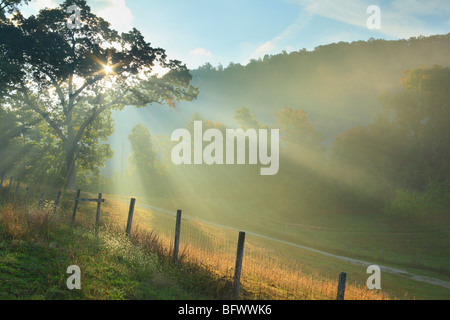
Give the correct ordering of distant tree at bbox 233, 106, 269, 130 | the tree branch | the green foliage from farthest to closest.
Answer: distant tree at bbox 233, 106, 269, 130 → the green foliage → the tree branch

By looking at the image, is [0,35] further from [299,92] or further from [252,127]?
[299,92]

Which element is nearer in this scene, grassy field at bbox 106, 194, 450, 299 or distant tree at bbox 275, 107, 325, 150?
grassy field at bbox 106, 194, 450, 299

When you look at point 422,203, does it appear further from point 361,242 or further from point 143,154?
point 143,154

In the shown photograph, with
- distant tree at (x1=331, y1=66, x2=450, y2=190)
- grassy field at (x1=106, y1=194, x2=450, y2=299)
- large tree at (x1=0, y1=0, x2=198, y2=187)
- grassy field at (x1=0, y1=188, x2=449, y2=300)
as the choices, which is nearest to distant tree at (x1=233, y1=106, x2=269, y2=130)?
distant tree at (x1=331, y1=66, x2=450, y2=190)

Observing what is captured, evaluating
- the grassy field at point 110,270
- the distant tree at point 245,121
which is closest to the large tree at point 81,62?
the grassy field at point 110,270

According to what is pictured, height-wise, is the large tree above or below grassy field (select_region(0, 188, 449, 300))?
above

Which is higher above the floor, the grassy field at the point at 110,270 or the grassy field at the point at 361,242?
the grassy field at the point at 110,270

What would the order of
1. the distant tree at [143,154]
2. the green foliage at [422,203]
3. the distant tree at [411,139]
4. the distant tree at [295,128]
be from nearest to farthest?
the green foliage at [422,203] → the distant tree at [411,139] → the distant tree at [295,128] → the distant tree at [143,154]

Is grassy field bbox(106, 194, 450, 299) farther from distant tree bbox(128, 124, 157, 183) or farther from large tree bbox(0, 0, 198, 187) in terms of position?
distant tree bbox(128, 124, 157, 183)

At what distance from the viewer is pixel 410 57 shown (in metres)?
164

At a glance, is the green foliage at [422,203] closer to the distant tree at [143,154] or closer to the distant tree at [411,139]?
the distant tree at [411,139]

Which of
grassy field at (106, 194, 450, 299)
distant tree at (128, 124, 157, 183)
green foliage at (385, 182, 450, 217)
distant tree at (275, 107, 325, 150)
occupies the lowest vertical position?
grassy field at (106, 194, 450, 299)

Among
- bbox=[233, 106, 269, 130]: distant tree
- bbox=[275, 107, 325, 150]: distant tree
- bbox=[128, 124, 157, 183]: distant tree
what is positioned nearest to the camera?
bbox=[275, 107, 325, 150]: distant tree

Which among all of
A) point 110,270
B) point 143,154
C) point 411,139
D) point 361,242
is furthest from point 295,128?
point 110,270
